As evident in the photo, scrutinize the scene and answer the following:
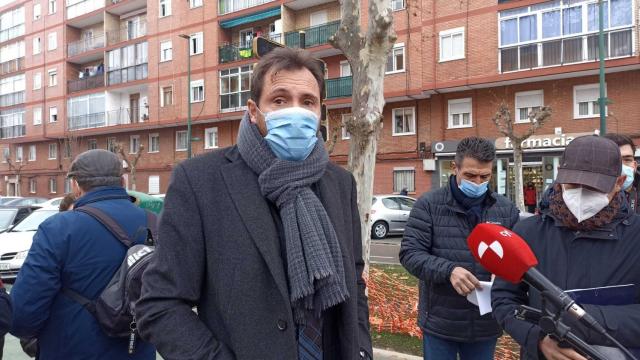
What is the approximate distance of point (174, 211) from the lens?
1.87 m

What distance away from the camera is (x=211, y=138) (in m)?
33.5

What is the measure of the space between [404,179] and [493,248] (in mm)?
24581

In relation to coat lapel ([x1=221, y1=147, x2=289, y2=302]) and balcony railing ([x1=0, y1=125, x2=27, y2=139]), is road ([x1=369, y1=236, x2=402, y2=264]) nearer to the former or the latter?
coat lapel ([x1=221, y1=147, x2=289, y2=302])

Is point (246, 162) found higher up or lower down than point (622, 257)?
higher up

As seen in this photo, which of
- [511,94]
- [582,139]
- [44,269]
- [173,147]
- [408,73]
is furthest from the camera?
[173,147]

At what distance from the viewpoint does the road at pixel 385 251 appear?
1311 cm

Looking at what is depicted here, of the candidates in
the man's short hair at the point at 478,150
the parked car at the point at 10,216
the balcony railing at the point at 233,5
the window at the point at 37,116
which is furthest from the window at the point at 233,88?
the man's short hair at the point at 478,150

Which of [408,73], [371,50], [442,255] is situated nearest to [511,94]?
[408,73]

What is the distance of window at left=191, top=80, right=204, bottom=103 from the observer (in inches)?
1289

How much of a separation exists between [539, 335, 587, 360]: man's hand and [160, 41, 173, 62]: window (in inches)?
1370

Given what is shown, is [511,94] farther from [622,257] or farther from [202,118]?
[622,257]

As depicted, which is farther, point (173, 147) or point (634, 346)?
point (173, 147)

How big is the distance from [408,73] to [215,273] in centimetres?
2457

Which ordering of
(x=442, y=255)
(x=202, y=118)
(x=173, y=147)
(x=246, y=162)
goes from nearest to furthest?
(x=246, y=162), (x=442, y=255), (x=202, y=118), (x=173, y=147)
